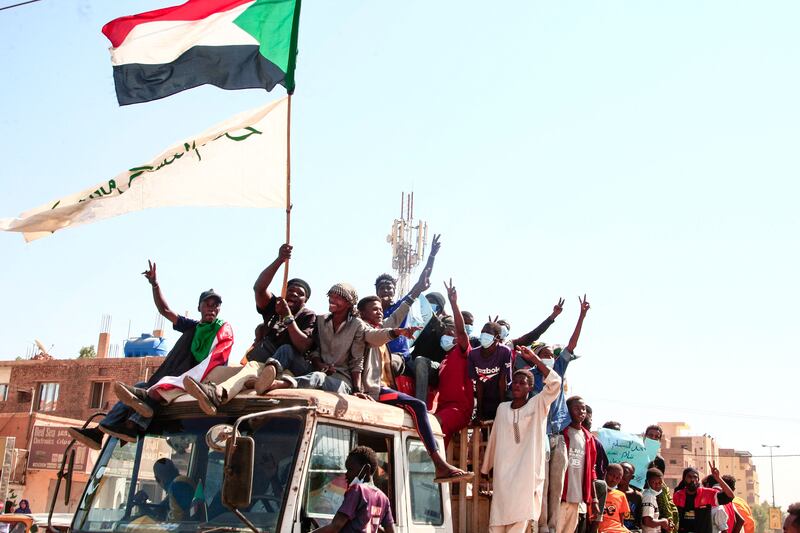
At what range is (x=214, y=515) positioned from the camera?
16.1 ft

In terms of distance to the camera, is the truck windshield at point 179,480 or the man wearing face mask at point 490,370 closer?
the truck windshield at point 179,480

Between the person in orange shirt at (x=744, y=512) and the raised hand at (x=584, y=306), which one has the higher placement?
the raised hand at (x=584, y=306)

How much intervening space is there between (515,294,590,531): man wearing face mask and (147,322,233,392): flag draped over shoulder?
7.53 feet

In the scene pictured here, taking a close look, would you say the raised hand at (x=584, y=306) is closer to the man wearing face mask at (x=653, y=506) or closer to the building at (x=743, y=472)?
the man wearing face mask at (x=653, y=506)

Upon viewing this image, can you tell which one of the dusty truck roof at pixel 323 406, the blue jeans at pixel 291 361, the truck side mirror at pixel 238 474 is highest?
the blue jeans at pixel 291 361

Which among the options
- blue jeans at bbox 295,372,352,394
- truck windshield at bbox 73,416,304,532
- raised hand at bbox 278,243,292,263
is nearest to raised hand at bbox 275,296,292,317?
raised hand at bbox 278,243,292,263

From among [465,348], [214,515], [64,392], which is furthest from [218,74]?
[64,392]

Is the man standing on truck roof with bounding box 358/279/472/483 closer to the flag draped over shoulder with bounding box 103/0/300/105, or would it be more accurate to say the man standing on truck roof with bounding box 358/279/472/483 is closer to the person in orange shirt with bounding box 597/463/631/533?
the person in orange shirt with bounding box 597/463/631/533

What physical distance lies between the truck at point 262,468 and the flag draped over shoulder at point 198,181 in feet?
8.97

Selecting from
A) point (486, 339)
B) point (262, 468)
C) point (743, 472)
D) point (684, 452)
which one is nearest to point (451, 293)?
point (486, 339)

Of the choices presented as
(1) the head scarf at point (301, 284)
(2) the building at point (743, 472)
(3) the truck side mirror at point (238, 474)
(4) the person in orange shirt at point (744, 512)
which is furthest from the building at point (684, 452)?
(3) the truck side mirror at point (238, 474)

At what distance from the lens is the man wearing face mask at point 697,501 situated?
8.84 metres

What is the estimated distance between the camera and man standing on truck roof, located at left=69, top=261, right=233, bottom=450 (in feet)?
18.2

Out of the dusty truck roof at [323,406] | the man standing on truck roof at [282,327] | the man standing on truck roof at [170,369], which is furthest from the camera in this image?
the man standing on truck roof at [282,327]
